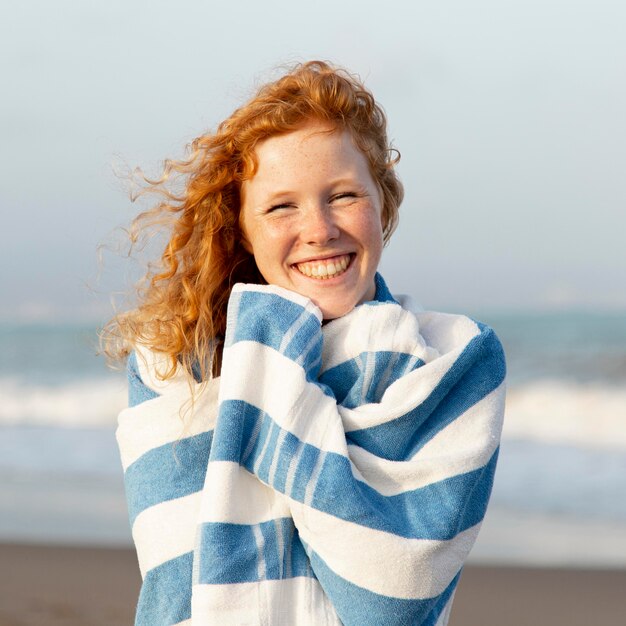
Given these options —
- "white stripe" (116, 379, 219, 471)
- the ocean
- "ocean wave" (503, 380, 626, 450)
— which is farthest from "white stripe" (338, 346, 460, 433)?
"ocean wave" (503, 380, 626, 450)

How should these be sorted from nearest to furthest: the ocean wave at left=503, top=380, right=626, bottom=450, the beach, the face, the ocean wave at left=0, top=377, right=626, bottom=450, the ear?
the face < the ear < the beach < the ocean wave at left=503, top=380, right=626, bottom=450 < the ocean wave at left=0, top=377, right=626, bottom=450

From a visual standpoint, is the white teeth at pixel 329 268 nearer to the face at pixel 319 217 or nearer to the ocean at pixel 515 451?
the face at pixel 319 217

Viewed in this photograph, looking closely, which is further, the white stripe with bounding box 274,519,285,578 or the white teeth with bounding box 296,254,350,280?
the white teeth with bounding box 296,254,350,280

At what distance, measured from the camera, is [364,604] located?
2.11 m

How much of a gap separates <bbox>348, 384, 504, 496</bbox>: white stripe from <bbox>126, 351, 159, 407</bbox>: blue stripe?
21.4 inches

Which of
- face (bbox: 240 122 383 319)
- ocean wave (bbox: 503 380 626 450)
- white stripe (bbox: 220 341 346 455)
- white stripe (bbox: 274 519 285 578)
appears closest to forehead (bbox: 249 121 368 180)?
face (bbox: 240 122 383 319)

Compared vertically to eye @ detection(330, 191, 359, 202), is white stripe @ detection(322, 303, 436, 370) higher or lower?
lower

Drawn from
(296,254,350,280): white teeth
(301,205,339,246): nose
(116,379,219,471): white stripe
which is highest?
(301,205,339,246): nose

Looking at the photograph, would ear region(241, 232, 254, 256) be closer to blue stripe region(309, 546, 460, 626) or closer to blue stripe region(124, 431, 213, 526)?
blue stripe region(124, 431, 213, 526)

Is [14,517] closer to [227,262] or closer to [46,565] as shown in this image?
[46,565]

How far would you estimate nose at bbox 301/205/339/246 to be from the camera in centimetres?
229

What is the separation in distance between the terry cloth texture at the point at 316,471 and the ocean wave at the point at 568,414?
22.7 ft

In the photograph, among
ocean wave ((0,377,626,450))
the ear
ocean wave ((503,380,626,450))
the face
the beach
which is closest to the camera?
the face

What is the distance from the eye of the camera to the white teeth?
2.32 meters
